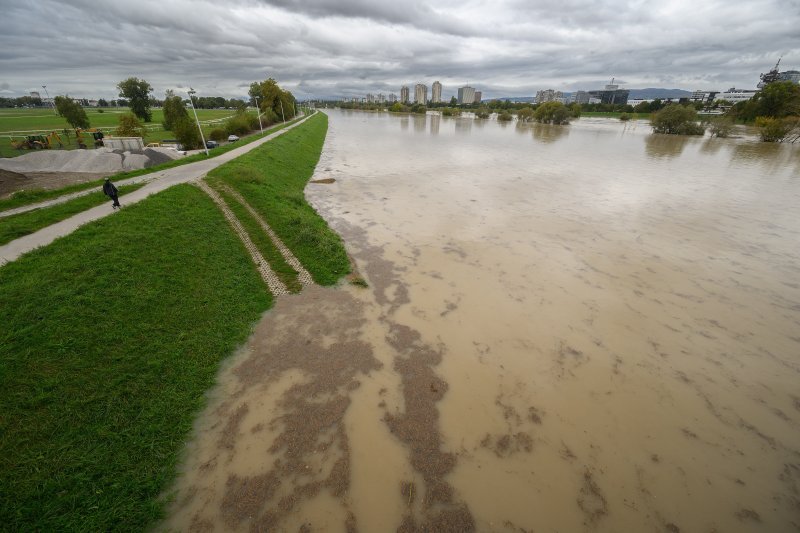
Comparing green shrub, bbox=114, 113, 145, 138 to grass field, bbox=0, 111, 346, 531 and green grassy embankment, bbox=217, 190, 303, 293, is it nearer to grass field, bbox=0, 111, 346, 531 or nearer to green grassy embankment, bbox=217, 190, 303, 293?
green grassy embankment, bbox=217, 190, 303, 293

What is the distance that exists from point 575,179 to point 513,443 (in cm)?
3198

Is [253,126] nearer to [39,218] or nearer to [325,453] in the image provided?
[39,218]

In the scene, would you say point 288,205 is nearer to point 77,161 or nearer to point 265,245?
point 265,245

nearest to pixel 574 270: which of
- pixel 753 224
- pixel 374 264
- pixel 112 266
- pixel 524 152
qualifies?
pixel 374 264

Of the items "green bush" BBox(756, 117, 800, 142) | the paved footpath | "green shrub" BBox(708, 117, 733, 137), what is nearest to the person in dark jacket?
the paved footpath

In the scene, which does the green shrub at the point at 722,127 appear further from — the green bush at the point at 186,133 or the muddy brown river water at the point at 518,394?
the green bush at the point at 186,133

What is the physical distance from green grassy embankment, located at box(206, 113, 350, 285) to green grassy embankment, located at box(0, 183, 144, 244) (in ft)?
20.0

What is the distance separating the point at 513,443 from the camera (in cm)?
737

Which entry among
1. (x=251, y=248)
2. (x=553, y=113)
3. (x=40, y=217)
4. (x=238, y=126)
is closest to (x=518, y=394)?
(x=251, y=248)

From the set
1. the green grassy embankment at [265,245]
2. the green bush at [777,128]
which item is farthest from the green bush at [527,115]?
the green grassy embankment at [265,245]

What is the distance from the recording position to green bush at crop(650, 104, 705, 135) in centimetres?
7206

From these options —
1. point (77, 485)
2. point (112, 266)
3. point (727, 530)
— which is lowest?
point (727, 530)

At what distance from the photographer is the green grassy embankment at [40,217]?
37.9 feet

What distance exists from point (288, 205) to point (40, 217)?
1075 cm
